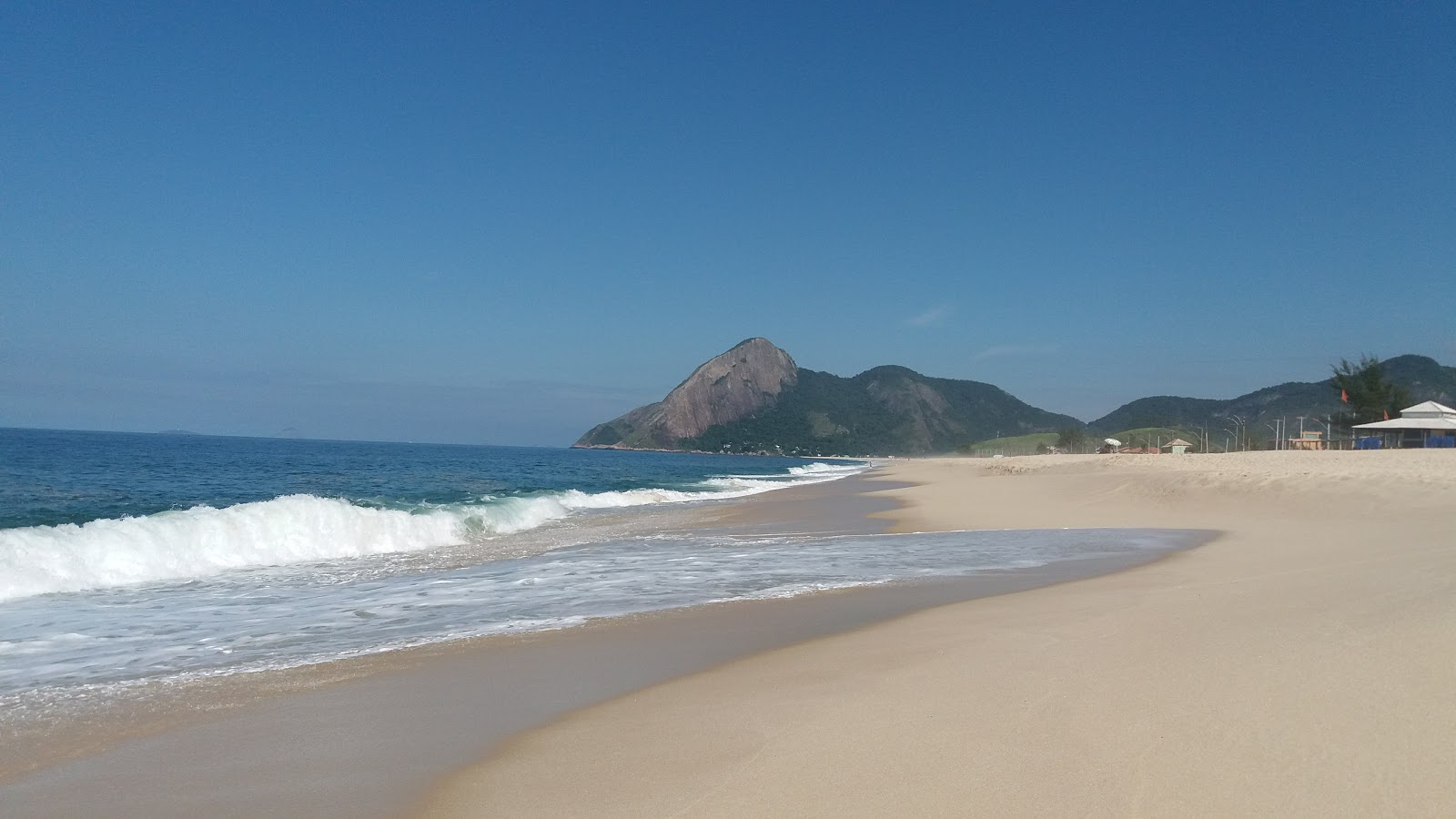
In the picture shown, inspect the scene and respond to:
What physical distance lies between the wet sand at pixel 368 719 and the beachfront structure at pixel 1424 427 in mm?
41071

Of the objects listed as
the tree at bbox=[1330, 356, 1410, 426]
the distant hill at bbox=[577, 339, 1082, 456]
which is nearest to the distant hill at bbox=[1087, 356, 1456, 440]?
the tree at bbox=[1330, 356, 1410, 426]

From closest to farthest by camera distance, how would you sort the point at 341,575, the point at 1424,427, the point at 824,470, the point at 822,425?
the point at 341,575 → the point at 1424,427 → the point at 824,470 → the point at 822,425

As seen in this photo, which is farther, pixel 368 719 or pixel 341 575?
pixel 341 575

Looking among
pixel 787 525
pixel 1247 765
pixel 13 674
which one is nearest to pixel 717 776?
pixel 1247 765

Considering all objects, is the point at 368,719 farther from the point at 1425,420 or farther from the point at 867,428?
the point at 867,428

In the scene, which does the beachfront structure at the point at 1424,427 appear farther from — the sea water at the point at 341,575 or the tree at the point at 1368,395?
the sea water at the point at 341,575

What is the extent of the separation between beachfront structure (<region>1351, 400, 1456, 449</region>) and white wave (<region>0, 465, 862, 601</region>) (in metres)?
40.0

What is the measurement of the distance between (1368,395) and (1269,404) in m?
85.2

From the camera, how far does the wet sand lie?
3324mm

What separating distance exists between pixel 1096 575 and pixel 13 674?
9505 millimetres

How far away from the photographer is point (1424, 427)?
3556 centimetres

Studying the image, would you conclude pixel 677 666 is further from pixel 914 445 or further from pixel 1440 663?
pixel 914 445

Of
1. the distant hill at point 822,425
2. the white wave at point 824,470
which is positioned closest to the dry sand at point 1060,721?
the white wave at point 824,470

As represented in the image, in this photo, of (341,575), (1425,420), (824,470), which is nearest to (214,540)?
(341,575)
